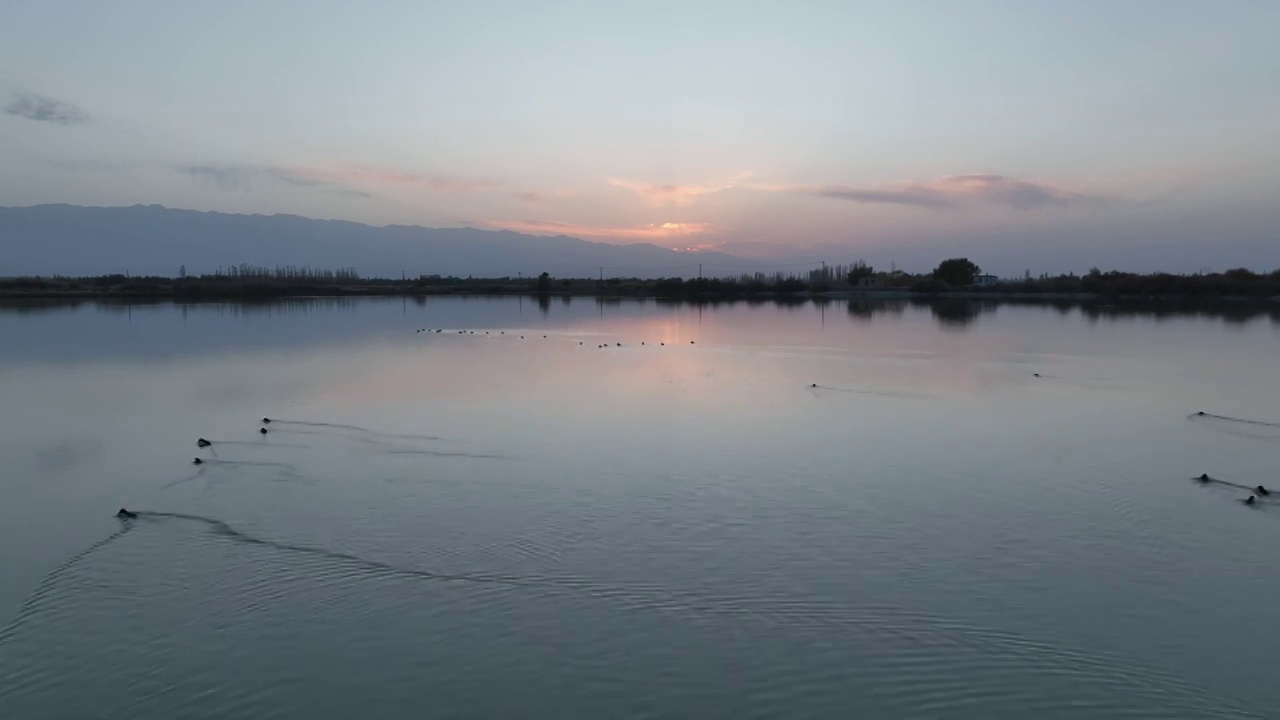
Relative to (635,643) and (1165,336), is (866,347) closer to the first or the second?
(1165,336)

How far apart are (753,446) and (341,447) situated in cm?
490

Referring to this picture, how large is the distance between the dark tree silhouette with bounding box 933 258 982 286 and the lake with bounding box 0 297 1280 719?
209 ft

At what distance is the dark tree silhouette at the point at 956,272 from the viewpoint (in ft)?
244

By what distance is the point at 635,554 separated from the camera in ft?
19.7

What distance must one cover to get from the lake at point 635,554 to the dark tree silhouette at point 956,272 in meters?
63.6

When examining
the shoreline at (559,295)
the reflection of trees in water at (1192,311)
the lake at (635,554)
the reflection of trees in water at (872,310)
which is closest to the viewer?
the lake at (635,554)

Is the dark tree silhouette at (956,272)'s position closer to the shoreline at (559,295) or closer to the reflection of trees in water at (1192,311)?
the shoreline at (559,295)

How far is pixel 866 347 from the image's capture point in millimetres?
23281

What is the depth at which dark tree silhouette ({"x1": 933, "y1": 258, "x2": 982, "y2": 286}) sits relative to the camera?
7450cm

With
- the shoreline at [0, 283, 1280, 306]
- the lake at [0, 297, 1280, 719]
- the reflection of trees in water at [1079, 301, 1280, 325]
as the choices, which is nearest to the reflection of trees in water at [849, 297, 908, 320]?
the shoreline at [0, 283, 1280, 306]

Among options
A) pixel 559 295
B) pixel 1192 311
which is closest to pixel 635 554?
pixel 1192 311

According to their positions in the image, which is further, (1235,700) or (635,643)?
(635,643)

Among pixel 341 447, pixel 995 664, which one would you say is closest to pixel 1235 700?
pixel 995 664

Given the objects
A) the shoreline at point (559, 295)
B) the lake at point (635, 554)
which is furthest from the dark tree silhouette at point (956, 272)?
the lake at point (635, 554)
